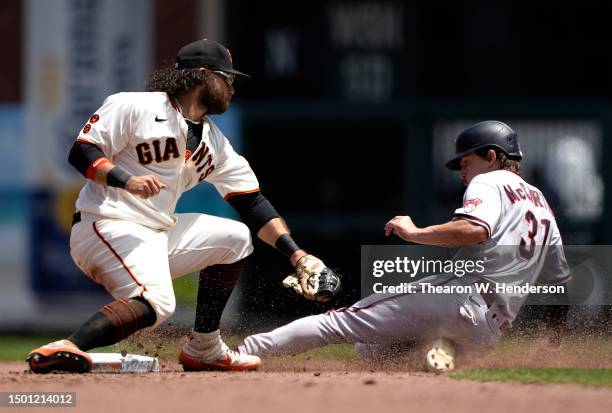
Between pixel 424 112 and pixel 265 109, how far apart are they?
118 centimetres

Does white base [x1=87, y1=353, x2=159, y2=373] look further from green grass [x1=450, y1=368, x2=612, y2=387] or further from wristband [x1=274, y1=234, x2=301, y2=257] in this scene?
green grass [x1=450, y1=368, x2=612, y2=387]

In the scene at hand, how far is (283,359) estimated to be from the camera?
6.38 meters

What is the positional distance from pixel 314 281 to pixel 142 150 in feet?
2.87

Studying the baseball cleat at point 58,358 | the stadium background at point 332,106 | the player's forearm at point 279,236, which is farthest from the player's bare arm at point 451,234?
the stadium background at point 332,106

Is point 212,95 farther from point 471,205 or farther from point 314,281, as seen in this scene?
point 471,205

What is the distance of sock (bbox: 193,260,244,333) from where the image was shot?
6008 millimetres

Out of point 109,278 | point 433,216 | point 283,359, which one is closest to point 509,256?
point 283,359

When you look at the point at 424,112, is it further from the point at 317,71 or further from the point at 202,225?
the point at 202,225

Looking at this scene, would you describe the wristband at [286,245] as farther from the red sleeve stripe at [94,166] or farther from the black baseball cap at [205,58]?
the red sleeve stripe at [94,166]

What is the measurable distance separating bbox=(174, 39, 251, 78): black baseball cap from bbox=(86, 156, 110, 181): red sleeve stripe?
24.3 inches

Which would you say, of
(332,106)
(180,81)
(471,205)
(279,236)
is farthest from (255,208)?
(332,106)

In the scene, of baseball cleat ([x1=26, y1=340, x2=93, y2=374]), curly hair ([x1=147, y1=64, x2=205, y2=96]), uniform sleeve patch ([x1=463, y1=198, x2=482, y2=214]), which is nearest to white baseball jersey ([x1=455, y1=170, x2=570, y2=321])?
uniform sleeve patch ([x1=463, y1=198, x2=482, y2=214])

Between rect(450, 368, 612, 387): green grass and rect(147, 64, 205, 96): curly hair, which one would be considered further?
rect(147, 64, 205, 96): curly hair

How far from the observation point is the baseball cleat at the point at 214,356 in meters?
6.03
